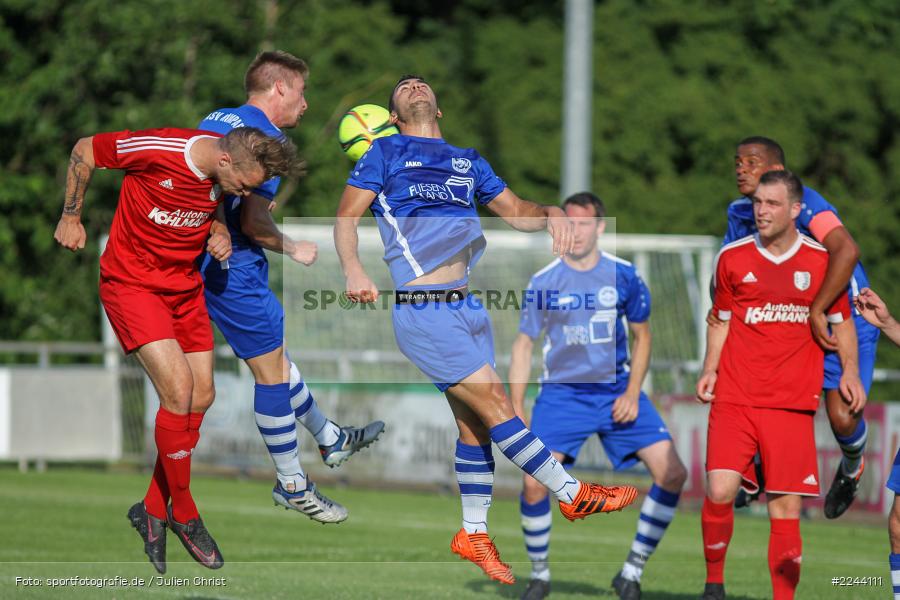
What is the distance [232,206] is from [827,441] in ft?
29.1


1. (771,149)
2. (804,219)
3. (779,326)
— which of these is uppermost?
(771,149)

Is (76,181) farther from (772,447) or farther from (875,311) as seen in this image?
(875,311)

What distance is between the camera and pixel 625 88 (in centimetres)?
2822

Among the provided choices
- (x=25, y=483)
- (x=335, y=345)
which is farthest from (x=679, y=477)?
(x=335, y=345)

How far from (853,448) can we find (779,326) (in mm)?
1328

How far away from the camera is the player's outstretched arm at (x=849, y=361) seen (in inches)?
332

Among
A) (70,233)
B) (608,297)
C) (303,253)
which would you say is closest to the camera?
(70,233)

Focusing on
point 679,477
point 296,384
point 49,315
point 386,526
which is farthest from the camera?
point 49,315

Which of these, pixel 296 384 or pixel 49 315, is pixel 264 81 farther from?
pixel 49 315

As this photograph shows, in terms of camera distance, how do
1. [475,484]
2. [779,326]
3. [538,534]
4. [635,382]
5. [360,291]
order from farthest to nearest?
[635,382], [538,534], [779,326], [475,484], [360,291]

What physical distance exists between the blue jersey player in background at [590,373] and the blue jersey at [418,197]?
234cm

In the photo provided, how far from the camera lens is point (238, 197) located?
26.9 feet

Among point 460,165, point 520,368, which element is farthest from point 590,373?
point 460,165

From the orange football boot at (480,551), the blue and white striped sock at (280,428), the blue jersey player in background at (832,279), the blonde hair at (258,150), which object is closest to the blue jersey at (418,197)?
the blonde hair at (258,150)
